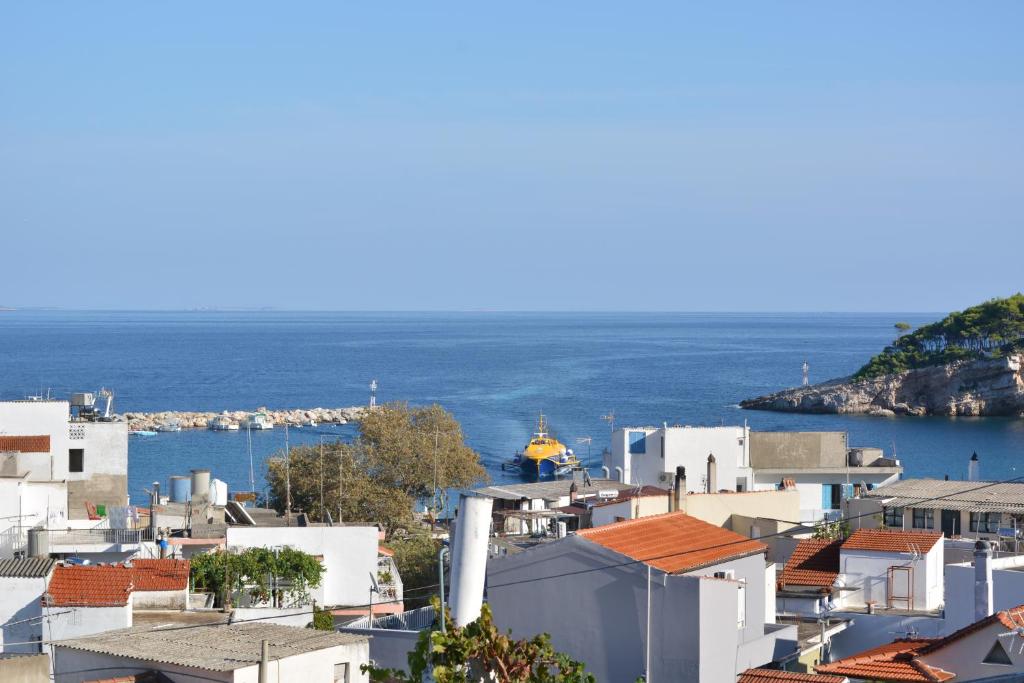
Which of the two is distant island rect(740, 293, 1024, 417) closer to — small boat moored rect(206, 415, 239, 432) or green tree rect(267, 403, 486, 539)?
small boat moored rect(206, 415, 239, 432)

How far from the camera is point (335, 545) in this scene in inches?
829

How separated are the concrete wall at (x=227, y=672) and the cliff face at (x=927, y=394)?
102 meters

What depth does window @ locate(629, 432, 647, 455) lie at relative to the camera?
3719 cm

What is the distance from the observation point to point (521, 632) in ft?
44.9

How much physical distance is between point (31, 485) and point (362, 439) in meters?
17.1

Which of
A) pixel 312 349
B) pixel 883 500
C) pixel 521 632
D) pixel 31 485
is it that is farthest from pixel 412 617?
pixel 312 349

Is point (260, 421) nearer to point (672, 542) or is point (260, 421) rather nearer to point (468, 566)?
point (672, 542)

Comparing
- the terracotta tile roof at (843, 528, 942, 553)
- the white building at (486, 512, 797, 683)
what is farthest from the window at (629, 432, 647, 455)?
the white building at (486, 512, 797, 683)

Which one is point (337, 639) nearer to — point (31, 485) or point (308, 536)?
point (308, 536)

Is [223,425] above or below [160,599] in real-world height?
below

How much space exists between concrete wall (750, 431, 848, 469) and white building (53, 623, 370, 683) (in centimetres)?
2730

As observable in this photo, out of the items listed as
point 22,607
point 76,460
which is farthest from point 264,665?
point 76,460

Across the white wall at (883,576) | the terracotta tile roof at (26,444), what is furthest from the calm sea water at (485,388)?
the white wall at (883,576)

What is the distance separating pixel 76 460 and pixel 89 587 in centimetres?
1364
